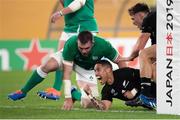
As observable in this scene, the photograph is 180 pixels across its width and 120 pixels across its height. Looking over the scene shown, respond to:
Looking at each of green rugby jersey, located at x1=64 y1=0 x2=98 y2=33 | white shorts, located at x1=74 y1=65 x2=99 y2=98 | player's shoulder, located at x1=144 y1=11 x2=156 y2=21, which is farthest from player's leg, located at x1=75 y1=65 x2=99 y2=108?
player's shoulder, located at x1=144 y1=11 x2=156 y2=21

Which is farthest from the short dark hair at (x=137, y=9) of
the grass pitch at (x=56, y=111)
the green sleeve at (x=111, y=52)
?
the grass pitch at (x=56, y=111)

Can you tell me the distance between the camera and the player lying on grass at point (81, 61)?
11.1m

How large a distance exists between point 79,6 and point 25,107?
1866mm

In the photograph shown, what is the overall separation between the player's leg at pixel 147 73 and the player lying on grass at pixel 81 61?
0.50 m

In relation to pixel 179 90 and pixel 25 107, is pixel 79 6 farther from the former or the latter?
pixel 179 90

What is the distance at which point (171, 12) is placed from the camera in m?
10.1

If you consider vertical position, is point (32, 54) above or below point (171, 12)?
below

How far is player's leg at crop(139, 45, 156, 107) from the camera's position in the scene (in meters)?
11.0

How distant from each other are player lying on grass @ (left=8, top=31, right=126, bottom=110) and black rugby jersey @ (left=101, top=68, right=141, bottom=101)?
329 mm

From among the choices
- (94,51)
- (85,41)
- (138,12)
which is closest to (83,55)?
(94,51)

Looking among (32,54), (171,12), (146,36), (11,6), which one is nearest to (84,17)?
(146,36)

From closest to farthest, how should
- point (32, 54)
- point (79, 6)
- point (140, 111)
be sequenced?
point (140, 111) < point (79, 6) < point (32, 54)

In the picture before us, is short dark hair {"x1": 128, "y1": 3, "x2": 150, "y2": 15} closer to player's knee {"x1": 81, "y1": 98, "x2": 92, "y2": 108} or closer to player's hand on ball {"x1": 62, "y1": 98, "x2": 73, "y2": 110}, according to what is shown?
player's knee {"x1": 81, "y1": 98, "x2": 92, "y2": 108}

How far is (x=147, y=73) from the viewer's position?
1104 cm
